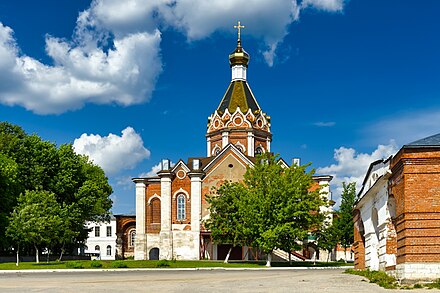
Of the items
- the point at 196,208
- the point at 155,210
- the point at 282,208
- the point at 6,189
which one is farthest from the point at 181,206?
the point at 6,189

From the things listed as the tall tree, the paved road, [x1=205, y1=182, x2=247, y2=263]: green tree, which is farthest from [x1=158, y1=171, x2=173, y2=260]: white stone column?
the paved road

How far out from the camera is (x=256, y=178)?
45.8 metres

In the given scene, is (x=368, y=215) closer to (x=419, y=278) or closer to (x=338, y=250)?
(x=419, y=278)

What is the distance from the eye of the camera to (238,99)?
2527 inches

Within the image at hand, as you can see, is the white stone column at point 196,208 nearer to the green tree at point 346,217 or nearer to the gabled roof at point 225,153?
the gabled roof at point 225,153

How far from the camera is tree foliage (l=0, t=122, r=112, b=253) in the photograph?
1795 inches

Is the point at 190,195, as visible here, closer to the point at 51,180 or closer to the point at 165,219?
the point at 165,219

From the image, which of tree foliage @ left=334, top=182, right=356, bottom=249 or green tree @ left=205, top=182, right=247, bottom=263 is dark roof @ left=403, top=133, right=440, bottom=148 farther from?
tree foliage @ left=334, top=182, right=356, bottom=249

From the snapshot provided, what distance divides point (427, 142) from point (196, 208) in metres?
39.6

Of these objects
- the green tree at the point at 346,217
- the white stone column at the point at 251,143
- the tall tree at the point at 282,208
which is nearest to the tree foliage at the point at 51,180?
the tall tree at the point at 282,208

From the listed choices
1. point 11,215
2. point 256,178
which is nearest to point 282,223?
point 256,178

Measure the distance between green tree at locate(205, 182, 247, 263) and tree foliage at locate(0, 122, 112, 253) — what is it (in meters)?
10.4

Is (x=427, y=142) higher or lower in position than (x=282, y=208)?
higher

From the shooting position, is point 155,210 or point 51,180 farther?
point 155,210
